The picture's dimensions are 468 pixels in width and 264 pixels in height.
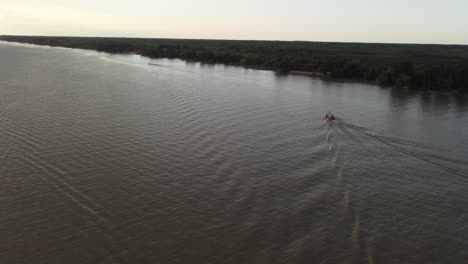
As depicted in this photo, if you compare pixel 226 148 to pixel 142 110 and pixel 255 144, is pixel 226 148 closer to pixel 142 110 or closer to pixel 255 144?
pixel 255 144

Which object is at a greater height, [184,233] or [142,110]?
[142,110]

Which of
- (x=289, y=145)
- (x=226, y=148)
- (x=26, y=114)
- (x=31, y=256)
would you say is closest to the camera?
(x=31, y=256)

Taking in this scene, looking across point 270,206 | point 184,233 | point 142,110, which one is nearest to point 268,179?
point 270,206

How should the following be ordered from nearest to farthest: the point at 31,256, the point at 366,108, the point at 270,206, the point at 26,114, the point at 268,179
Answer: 1. the point at 31,256
2. the point at 270,206
3. the point at 268,179
4. the point at 26,114
5. the point at 366,108

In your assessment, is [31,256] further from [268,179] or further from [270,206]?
[268,179]

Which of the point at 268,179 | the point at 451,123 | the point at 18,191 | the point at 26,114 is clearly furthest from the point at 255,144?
the point at 451,123

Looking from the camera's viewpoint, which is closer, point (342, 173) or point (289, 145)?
point (342, 173)
